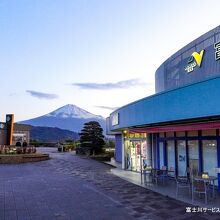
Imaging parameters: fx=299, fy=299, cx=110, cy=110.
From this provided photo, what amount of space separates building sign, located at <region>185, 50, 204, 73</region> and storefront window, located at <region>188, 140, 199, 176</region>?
388 cm

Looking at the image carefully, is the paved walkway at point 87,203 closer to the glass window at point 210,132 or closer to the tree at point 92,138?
the glass window at point 210,132

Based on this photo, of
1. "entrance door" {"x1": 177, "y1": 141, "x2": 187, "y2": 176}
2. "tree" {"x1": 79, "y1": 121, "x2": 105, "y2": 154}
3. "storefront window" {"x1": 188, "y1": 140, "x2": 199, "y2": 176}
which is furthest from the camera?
"tree" {"x1": 79, "y1": 121, "x2": 105, "y2": 154}

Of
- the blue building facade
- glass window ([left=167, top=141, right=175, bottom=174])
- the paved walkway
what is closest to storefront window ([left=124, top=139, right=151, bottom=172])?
the blue building facade

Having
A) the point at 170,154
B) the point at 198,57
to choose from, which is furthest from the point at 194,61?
the point at 170,154

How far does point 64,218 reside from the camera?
8.30 meters

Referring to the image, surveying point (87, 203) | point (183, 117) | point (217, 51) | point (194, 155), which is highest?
point (217, 51)

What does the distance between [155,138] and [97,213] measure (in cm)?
905

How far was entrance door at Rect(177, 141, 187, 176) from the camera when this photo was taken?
46.9 ft

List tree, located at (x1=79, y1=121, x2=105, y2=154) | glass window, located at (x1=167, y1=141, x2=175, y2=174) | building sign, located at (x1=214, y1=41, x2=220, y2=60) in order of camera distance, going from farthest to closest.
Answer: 1. tree, located at (x1=79, y1=121, x2=105, y2=154)
2. glass window, located at (x1=167, y1=141, x2=175, y2=174)
3. building sign, located at (x1=214, y1=41, x2=220, y2=60)

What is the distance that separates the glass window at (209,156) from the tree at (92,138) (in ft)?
85.6

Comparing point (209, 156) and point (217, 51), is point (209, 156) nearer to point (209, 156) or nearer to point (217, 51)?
point (209, 156)

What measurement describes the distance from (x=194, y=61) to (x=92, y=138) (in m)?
25.0

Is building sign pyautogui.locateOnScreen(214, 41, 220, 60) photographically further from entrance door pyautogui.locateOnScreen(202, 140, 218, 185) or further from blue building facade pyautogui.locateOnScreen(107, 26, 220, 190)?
entrance door pyautogui.locateOnScreen(202, 140, 218, 185)

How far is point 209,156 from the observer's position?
12.5m
